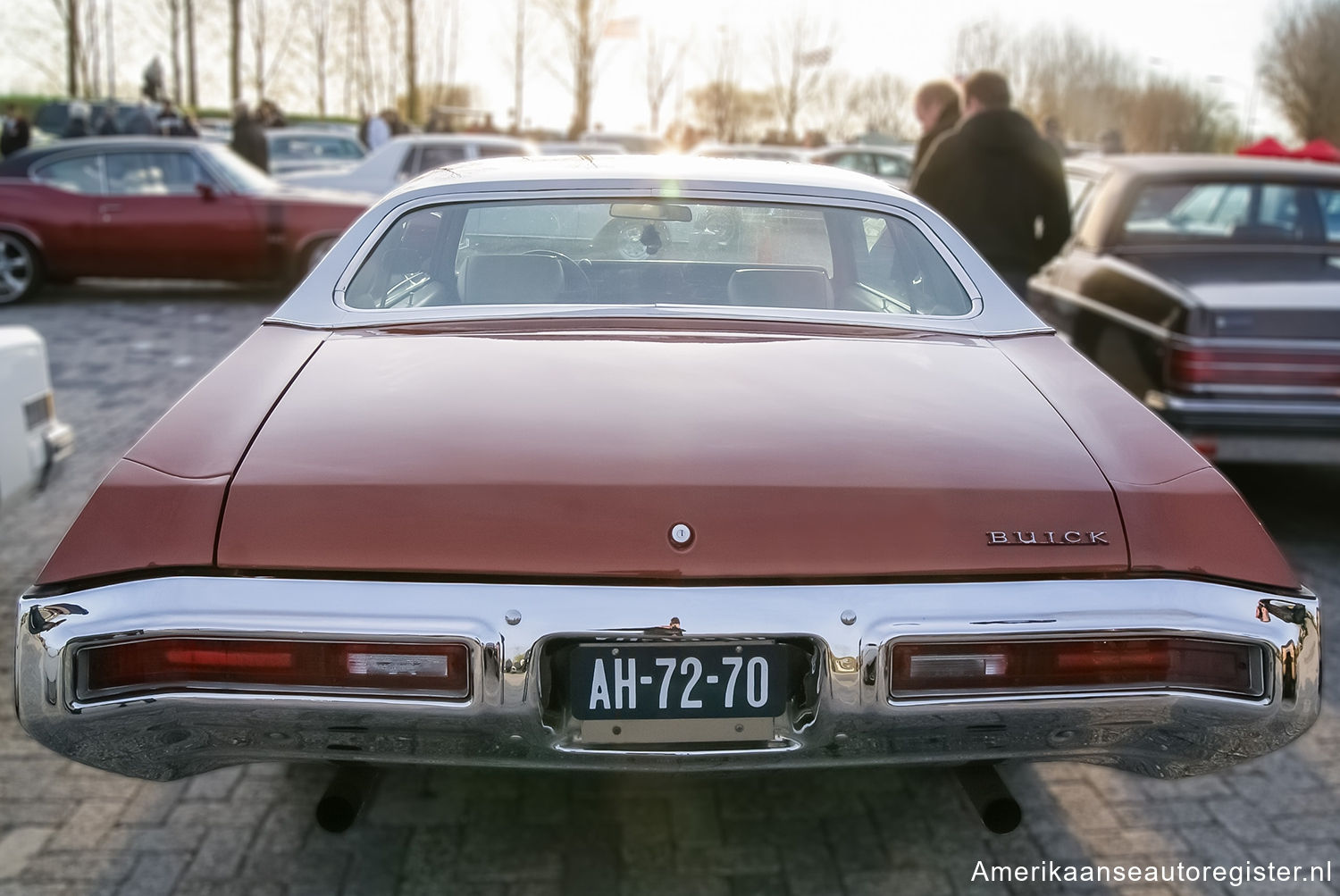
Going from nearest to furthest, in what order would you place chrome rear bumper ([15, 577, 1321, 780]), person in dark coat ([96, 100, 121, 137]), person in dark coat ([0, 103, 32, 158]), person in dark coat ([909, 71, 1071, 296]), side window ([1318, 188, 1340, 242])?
1. chrome rear bumper ([15, 577, 1321, 780])
2. side window ([1318, 188, 1340, 242])
3. person in dark coat ([909, 71, 1071, 296])
4. person in dark coat ([96, 100, 121, 137])
5. person in dark coat ([0, 103, 32, 158])

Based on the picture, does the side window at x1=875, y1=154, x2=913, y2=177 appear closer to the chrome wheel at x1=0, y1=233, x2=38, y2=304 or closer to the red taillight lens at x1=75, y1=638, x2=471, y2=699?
the chrome wheel at x1=0, y1=233, x2=38, y2=304

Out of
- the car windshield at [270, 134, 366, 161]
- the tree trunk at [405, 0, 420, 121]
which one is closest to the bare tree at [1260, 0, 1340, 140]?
the tree trunk at [405, 0, 420, 121]

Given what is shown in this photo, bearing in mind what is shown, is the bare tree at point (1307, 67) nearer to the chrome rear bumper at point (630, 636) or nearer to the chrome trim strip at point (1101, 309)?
the chrome trim strip at point (1101, 309)

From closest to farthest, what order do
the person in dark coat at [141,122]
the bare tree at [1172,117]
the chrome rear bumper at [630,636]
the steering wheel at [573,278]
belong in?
the chrome rear bumper at [630,636], the steering wheel at [573,278], the person in dark coat at [141,122], the bare tree at [1172,117]

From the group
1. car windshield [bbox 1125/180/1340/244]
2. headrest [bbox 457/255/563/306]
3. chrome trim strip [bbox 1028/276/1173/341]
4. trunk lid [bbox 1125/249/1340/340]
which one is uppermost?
car windshield [bbox 1125/180/1340/244]

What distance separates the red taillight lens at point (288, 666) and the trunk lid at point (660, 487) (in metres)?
0.13

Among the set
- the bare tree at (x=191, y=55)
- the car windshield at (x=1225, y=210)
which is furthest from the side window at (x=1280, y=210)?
the bare tree at (x=191, y=55)

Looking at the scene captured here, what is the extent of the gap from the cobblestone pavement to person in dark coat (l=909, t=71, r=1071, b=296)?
3403mm

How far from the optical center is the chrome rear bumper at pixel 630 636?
188cm

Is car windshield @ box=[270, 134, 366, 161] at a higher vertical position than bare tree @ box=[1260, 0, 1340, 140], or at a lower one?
lower

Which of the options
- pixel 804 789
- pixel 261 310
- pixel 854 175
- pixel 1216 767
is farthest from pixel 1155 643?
pixel 261 310

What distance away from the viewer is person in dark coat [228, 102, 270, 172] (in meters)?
15.4

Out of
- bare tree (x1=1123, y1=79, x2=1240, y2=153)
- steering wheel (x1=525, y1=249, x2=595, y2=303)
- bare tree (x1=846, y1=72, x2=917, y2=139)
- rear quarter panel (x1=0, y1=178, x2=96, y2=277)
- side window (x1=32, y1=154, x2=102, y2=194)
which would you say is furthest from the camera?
bare tree (x1=1123, y1=79, x2=1240, y2=153)

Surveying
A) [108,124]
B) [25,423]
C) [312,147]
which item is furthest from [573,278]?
[108,124]
